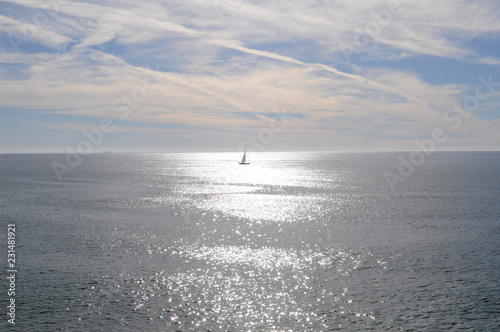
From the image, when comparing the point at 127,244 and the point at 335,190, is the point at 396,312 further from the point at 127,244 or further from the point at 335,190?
the point at 335,190

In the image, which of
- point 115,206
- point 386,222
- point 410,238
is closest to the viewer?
point 410,238

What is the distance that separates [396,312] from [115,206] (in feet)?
252

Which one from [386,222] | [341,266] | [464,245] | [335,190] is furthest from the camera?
[335,190]

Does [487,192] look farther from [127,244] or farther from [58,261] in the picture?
[58,261]

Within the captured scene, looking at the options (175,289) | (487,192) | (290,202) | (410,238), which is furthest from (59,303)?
(487,192)

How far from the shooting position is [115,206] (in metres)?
93.9

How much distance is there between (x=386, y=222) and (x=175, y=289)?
163 feet

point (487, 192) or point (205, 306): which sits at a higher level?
point (487, 192)

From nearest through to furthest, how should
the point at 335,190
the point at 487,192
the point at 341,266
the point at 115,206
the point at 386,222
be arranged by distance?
the point at 341,266 → the point at 386,222 → the point at 115,206 → the point at 487,192 → the point at 335,190

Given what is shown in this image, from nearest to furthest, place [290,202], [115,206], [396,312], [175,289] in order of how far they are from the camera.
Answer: [396,312], [175,289], [115,206], [290,202]

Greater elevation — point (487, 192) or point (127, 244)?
point (487, 192)

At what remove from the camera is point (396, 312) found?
33438 millimetres

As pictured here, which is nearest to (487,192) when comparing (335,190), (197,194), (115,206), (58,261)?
(335,190)

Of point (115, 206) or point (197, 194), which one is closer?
point (115, 206)
